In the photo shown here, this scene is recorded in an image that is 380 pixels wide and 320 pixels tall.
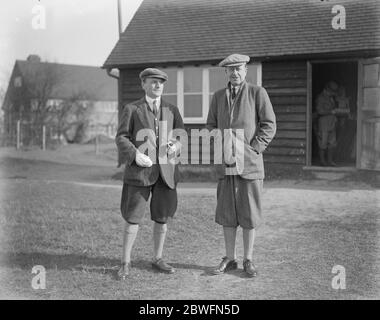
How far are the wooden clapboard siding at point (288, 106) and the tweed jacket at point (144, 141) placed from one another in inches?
261

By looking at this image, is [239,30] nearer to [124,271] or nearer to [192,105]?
[192,105]

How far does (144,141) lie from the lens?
4.72 metres

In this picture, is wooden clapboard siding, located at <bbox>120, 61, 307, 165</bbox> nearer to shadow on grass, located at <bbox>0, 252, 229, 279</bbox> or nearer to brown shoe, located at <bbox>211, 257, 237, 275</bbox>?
shadow on grass, located at <bbox>0, 252, 229, 279</bbox>

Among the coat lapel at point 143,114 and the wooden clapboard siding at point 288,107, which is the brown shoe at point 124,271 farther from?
the wooden clapboard siding at point 288,107

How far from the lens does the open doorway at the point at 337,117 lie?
11180 millimetres

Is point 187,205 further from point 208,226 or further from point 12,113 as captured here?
point 12,113

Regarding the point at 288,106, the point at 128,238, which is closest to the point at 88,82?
the point at 288,106

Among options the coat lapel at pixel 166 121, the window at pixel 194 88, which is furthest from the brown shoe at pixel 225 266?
the window at pixel 194 88

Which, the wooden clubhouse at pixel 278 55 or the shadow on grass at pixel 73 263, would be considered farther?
the wooden clubhouse at pixel 278 55

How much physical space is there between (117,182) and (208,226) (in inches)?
198

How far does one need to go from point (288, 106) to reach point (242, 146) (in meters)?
6.73

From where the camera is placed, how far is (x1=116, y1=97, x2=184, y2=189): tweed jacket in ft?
15.3

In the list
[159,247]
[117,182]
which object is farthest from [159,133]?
[117,182]

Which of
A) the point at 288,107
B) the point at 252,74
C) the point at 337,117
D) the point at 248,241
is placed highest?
the point at 252,74
